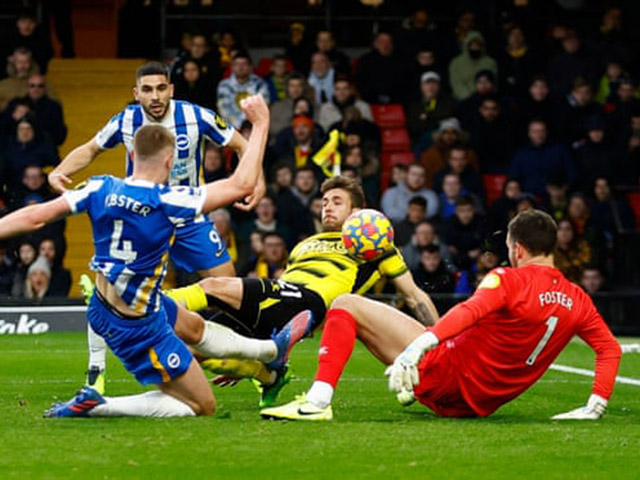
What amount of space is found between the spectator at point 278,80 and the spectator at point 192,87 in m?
1.15

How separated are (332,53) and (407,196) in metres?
3.29

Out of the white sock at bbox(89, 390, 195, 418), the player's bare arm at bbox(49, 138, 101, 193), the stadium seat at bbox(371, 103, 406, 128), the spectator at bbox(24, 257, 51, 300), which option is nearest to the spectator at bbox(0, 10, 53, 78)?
the spectator at bbox(24, 257, 51, 300)

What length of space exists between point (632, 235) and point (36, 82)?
796 cm

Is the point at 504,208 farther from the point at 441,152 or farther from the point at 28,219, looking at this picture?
the point at 28,219

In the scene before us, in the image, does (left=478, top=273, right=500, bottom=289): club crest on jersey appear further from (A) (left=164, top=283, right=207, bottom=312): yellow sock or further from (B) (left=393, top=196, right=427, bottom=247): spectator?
(B) (left=393, top=196, right=427, bottom=247): spectator

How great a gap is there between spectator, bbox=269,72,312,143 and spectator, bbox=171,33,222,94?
854 millimetres

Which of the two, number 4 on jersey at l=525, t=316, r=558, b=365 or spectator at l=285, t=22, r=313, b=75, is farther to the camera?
spectator at l=285, t=22, r=313, b=75

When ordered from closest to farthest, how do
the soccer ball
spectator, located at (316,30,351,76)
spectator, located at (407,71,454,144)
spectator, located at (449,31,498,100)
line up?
the soccer ball, spectator, located at (407,71,454,144), spectator, located at (316,30,351,76), spectator, located at (449,31,498,100)

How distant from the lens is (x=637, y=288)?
62.0 feet

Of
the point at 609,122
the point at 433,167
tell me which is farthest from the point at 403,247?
the point at 609,122

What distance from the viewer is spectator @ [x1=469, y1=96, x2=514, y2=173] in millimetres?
21031

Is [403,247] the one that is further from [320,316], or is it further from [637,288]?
[320,316]

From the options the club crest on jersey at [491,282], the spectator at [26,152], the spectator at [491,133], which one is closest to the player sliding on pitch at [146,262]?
the club crest on jersey at [491,282]

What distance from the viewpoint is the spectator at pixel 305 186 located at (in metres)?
18.9
